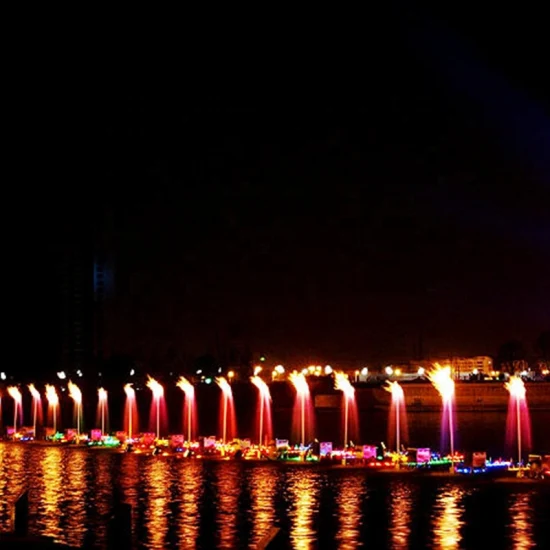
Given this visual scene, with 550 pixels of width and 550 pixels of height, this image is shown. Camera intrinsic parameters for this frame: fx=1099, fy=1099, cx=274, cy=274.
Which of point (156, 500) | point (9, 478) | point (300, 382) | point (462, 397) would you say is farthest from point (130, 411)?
point (462, 397)

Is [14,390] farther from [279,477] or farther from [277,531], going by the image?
[277,531]

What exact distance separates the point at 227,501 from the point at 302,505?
1954mm

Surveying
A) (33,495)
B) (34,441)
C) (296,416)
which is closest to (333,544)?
(33,495)

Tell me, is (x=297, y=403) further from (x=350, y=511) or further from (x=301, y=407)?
(x=350, y=511)

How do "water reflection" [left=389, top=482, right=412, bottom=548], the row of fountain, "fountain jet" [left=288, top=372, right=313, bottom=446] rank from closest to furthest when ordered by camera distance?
"water reflection" [left=389, top=482, right=412, bottom=548]
the row of fountain
"fountain jet" [left=288, top=372, right=313, bottom=446]

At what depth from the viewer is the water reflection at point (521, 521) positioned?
19719 millimetres

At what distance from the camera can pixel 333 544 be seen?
19.5 meters

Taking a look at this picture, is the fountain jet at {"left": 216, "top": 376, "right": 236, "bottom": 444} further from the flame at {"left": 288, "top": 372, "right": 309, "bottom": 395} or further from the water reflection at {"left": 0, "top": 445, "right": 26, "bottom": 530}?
the water reflection at {"left": 0, "top": 445, "right": 26, "bottom": 530}

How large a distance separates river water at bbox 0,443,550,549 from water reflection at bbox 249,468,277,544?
0.03 m

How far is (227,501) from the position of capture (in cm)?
2553

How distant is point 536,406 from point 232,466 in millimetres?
63727

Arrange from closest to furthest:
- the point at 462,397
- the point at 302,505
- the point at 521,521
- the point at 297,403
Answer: the point at 521,521, the point at 302,505, the point at 462,397, the point at 297,403

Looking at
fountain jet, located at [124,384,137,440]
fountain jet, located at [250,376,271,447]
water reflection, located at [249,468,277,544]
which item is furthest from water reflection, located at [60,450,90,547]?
fountain jet, located at [250,376,271,447]

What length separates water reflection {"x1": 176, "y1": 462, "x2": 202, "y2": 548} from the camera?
20688 mm
